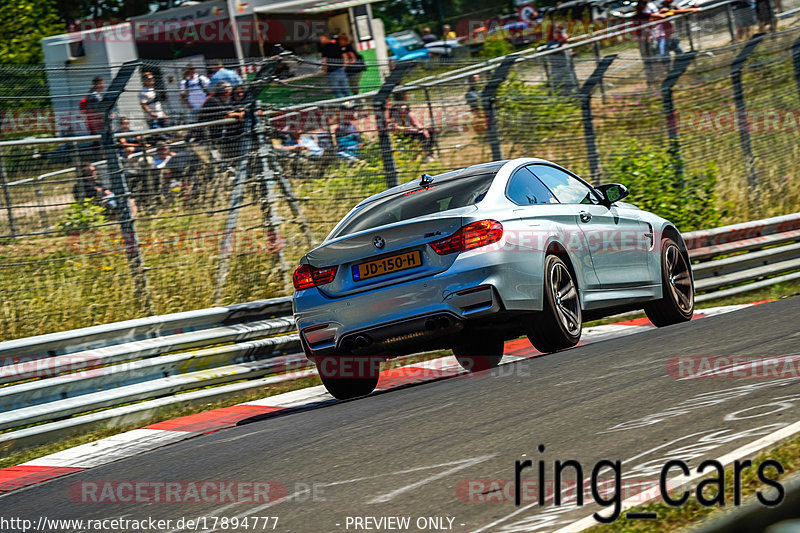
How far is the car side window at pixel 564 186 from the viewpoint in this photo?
798 cm

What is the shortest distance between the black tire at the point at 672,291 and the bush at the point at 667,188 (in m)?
5.09

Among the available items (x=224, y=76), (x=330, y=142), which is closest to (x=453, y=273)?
(x=330, y=142)

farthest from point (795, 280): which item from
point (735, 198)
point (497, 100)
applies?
point (497, 100)

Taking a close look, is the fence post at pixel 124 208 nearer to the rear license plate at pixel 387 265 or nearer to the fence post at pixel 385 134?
the fence post at pixel 385 134

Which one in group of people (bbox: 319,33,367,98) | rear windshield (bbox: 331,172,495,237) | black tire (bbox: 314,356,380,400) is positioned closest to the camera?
rear windshield (bbox: 331,172,495,237)

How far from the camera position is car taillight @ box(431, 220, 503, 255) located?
22.0ft

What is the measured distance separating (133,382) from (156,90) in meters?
3.28

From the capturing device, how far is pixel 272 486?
467cm

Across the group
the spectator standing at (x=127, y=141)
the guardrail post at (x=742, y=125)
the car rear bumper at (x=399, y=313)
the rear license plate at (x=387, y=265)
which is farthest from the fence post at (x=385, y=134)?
the guardrail post at (x=742, y=125)

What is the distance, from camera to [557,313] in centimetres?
710

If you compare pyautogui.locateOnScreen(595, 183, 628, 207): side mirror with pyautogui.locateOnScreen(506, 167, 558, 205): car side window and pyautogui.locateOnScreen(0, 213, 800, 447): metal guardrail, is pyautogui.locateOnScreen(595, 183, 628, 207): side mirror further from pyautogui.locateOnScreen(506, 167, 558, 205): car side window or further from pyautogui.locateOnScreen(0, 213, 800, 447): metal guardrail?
pyautogui.locateOnScreen(0, 213, 800, 447): metal guardrail

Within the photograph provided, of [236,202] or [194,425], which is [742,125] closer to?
[236,202]

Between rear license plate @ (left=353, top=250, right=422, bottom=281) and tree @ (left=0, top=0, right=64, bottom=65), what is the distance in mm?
33966

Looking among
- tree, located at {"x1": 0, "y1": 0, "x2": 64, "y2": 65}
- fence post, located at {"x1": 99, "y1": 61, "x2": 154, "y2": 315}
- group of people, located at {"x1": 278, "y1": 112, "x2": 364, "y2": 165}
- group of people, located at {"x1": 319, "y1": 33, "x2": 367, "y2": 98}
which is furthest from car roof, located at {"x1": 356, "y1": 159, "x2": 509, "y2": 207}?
Result: tree, located at {"x1": 0, "y1": 0, "x2": 64, "y2": 65}
